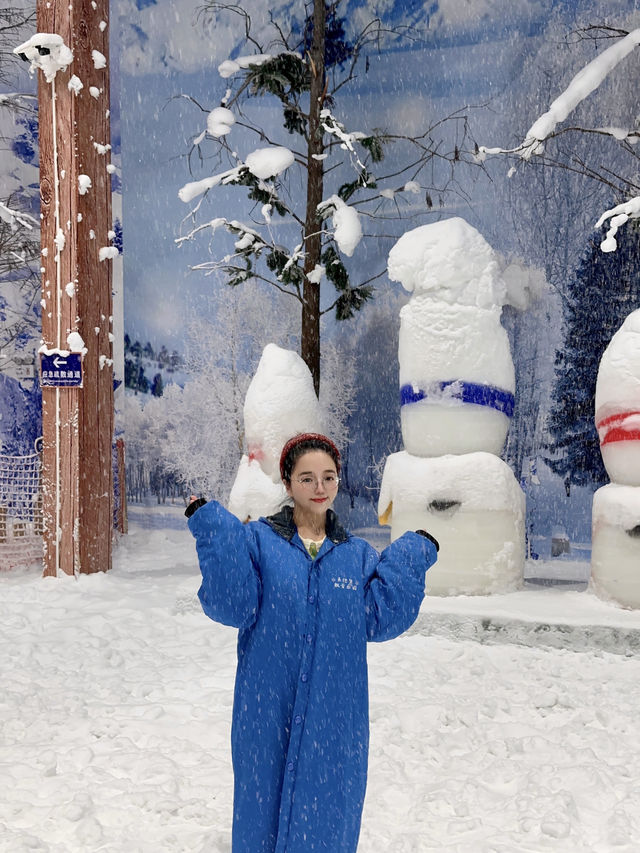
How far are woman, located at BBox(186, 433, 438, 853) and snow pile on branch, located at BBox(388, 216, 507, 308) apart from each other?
3822 millimetres

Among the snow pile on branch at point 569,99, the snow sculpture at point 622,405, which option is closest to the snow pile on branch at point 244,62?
the snow pile on branch at point 569,99

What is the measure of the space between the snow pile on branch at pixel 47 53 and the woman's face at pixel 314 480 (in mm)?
5890

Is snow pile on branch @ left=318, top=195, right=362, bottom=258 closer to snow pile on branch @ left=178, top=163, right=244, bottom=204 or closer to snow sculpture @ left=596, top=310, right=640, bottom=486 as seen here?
snow pile on branch @ left=178, top=163, right=244, bottom=204

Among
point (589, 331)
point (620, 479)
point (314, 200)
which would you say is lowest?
point (620, 479)

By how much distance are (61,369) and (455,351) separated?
339 cm

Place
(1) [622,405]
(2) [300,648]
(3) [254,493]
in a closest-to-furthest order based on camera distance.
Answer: (2) [300,648] < (1) [622,405] < (3) [254,493]

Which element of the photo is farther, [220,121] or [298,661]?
[220,121]

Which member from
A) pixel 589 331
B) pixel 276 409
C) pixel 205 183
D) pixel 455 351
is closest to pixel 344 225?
pixel 205 183

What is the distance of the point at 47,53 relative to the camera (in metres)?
6.72

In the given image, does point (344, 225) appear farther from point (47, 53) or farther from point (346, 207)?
point (47, 53)

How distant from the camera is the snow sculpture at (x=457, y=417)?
5.46 meters

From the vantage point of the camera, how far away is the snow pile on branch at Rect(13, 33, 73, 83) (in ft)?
21.7

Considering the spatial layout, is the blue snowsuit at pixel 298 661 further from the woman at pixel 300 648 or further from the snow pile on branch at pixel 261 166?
the snow pile on branch at pixel 261 166

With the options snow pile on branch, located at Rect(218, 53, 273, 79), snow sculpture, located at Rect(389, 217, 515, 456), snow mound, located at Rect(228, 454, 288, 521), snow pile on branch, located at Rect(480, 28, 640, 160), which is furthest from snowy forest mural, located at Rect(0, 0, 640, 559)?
snow mound, located at Rect(228, 454, 288, 521)
